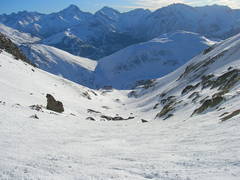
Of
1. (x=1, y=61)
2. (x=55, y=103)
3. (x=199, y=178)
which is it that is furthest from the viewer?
(x=1, y=61)

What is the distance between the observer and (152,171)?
1405 centimetres

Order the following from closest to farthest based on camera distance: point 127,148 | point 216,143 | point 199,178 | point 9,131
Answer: point 199,178 → point 216,143 → point 127,148 → point 9,131

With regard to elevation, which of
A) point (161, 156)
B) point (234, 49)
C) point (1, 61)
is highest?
point (234, 49)

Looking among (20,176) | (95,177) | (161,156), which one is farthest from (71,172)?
(161,156)

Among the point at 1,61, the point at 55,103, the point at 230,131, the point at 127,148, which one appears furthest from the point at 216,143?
the point at 1,61

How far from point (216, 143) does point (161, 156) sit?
156 inches

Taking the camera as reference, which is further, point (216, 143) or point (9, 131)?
point (9, 131)

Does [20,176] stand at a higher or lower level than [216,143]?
lower

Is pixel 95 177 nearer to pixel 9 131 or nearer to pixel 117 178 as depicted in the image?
pixel 117 178

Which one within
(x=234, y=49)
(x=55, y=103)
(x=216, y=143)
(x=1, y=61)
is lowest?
(x=216, y=143)

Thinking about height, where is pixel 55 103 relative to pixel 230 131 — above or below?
above

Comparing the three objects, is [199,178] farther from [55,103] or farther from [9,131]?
[55,103]

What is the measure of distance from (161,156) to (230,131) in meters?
6.36

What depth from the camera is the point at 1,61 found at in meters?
68.5
